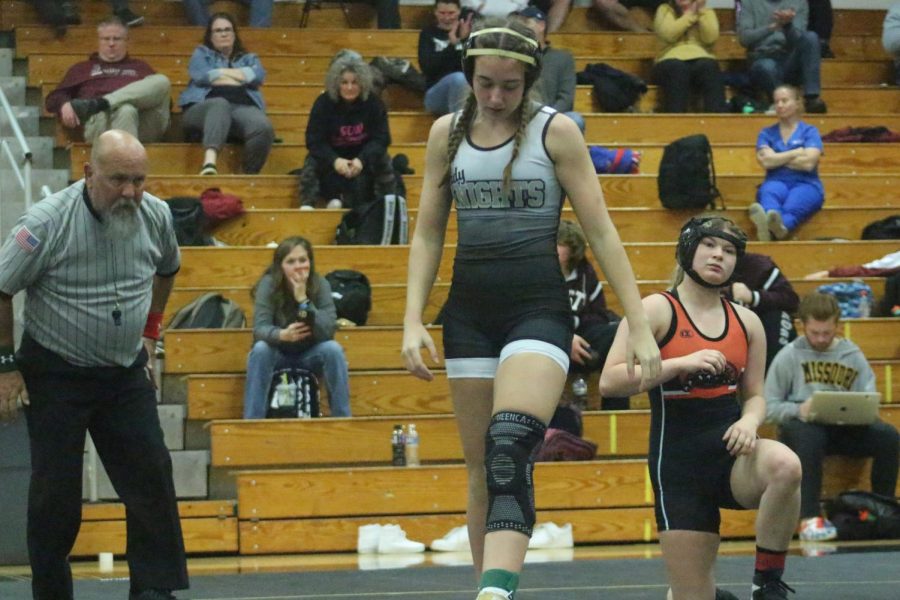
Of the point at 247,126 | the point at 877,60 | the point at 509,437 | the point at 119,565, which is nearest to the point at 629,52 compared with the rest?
the point at 877,60

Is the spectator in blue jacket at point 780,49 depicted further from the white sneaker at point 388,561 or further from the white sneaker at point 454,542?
the white sneaker at point 388,561

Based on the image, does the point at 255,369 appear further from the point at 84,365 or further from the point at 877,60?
the point at 877,60

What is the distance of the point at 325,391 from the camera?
881cm

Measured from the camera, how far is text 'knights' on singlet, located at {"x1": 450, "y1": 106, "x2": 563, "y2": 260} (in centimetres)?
429

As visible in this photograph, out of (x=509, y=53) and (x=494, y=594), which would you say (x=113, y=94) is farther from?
(x=494, y=594)

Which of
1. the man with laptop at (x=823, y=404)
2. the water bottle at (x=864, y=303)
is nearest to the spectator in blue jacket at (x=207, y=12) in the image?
the water bottle at (x=864, y=303)

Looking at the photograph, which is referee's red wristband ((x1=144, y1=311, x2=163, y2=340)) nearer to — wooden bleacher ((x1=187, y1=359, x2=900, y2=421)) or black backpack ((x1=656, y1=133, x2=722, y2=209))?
wooden bleacher ((x1=187, y1=359, x2=900, y2=421))

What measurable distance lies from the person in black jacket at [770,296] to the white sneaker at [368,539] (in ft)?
8.37

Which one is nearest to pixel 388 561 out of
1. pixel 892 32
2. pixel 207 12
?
pixel 207 12

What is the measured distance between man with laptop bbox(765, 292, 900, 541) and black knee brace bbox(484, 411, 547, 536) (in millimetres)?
4700

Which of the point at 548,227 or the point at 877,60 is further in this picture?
the point at 877,60

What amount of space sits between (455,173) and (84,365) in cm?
146

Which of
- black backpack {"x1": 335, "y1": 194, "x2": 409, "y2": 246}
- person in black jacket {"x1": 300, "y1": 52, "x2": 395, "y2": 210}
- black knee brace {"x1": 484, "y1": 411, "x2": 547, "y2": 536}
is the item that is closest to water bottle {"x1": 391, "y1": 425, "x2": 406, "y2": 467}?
black backpack {"x1": 335, "y1": 194, "x2": 409, "y2": 246}

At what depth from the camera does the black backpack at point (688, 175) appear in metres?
10.5
